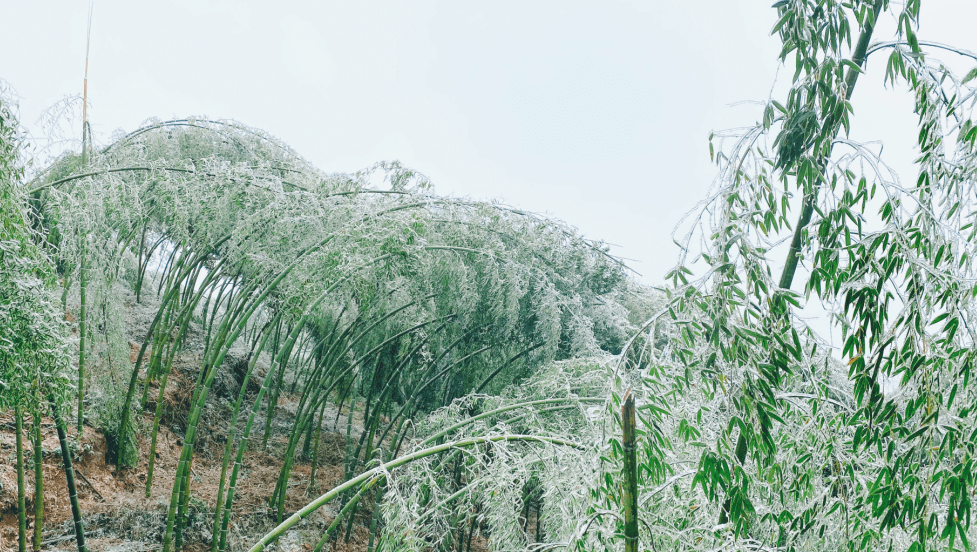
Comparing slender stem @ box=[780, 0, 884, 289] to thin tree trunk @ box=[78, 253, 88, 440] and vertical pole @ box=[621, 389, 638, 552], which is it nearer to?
vertical pole @ box=[621, 389, 638, 552]

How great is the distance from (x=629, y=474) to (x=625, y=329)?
11.0 ft

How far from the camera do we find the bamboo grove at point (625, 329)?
3.40ft

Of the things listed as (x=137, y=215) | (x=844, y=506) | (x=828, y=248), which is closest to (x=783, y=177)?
(x=828, y=248)

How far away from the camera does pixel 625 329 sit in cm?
423

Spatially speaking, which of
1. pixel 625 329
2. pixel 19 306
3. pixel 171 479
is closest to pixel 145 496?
pixel 171 479

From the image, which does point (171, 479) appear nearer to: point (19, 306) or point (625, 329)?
point (19, 306)

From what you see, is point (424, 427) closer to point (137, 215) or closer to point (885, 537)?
point (137, 215)

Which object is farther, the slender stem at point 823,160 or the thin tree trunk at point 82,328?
the thin tree trunk at point 82,328

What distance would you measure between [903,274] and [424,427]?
11.6ft

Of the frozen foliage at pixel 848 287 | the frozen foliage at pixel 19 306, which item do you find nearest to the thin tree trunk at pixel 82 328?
the frozen foliage at pixel 19 306

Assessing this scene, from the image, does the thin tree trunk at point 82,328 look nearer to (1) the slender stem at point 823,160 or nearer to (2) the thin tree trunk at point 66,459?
(2) the thin tree trunk at point 66,459

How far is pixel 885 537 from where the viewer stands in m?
1.57

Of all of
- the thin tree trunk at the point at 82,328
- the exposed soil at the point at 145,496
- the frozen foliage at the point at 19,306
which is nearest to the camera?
the frozen foliage at the point at 19,306

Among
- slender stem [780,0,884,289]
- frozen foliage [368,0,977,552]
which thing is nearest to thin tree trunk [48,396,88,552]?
frozen foliage [368,0,977,552]
